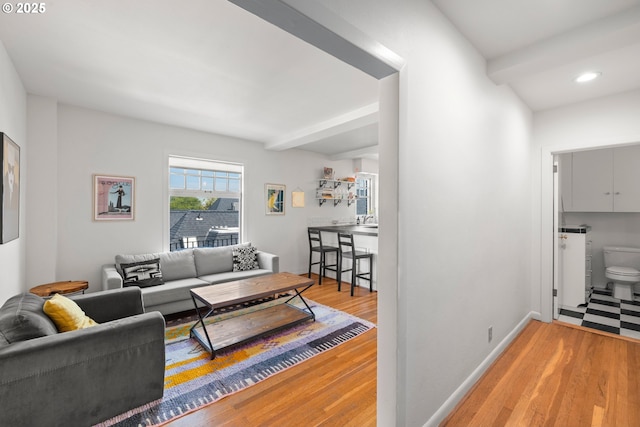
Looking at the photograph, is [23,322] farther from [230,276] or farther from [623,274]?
[623,274]

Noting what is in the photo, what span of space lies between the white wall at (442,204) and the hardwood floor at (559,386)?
0.18 meters

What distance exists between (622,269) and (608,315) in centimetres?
87

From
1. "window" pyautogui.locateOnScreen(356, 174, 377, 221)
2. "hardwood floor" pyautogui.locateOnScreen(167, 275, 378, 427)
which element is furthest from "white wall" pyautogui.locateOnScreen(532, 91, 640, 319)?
A: "window" pyautogui.locateOnScreen(356, 174, 377, 221)

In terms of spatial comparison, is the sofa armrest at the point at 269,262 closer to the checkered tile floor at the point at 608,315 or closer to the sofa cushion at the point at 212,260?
the sofa cushion at the point at 212,260

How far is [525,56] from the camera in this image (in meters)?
2.05

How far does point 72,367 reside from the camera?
5.36 feet

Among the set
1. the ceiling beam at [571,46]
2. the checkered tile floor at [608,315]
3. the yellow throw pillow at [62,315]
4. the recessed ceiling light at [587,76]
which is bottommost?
the checkered tile floor at [608,315]

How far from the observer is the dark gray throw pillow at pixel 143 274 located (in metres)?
3.38

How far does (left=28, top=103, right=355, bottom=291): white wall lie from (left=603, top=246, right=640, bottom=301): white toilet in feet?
17.2

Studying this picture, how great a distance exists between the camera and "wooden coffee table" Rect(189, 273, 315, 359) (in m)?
2.69

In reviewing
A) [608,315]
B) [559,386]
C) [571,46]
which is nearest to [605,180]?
[608,315]

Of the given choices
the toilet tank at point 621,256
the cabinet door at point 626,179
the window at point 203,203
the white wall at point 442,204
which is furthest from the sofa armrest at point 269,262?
the cabinet door at point 626,179

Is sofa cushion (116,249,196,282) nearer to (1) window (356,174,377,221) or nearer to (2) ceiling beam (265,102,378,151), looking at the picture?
(2) ceiling beam (265,102,378,151)

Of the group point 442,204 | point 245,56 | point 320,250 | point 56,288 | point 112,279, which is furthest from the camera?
point 320,250
